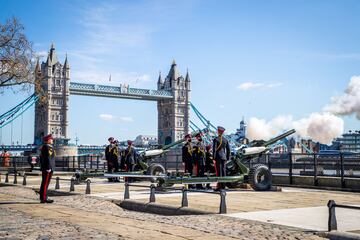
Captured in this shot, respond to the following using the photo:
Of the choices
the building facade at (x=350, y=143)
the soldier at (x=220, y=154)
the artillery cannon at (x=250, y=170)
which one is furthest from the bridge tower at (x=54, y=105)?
the soldier at (x=220, y=154)

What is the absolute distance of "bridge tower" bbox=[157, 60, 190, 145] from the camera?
156 metres

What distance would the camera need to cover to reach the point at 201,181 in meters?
14.3

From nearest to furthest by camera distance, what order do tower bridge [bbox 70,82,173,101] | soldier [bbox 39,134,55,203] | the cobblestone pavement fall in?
the cobblestone pavement < soldier [bbox 39,134,55,203] < tower bridge [bbox 70,82,173,101]

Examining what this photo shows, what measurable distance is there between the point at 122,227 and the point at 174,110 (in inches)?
5865

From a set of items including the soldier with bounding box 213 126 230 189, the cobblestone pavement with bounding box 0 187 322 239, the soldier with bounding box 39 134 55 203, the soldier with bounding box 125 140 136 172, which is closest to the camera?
the cobblestone pavement with bounding box 0 187 322 239

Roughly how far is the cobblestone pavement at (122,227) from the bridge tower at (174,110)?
143374 millimetres

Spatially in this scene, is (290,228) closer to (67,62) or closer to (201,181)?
(201,181)

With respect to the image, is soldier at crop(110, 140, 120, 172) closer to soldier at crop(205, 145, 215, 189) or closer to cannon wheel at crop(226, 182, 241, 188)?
soldier at crop(205, 145, 215, 189)

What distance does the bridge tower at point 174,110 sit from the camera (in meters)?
156

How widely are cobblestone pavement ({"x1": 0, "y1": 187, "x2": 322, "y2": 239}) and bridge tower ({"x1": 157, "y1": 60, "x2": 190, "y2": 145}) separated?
Result: 470ft

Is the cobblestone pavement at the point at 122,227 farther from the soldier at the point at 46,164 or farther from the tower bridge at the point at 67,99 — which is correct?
the tower bridge at the point at 67,99

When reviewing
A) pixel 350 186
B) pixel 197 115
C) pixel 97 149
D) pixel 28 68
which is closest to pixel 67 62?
pixel 97 149

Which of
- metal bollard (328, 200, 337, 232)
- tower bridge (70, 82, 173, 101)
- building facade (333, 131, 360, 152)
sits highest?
tower bridge (70, 82, 173, 101)

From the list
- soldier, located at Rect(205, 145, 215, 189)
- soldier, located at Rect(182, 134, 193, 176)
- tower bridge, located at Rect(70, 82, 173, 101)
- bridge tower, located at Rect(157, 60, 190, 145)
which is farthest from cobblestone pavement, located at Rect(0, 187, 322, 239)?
bridge tower, located at Rect(157, 60, 190, 145)
